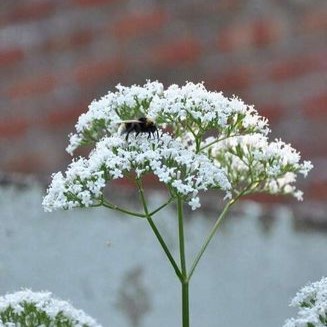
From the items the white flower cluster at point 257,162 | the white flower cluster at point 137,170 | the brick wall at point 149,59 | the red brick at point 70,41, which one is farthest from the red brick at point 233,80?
the white flower cluster at point 137,170

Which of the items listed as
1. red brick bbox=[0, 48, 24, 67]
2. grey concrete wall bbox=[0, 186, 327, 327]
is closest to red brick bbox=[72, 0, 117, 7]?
red brick bbox=[0, 48, 24, 67]

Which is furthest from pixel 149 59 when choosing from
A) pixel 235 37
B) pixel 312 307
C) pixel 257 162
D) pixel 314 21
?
pixel 312 307

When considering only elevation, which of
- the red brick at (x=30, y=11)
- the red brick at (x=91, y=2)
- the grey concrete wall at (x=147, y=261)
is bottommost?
the grey concrete wall at (x=147, y=261)

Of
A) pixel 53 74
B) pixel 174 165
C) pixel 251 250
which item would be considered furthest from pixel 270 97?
pixel 174 165

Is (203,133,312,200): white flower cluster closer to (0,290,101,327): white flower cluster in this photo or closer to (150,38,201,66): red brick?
(0,290,101,327): white flower cluster

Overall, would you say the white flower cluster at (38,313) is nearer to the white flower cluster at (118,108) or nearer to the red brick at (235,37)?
the white flower cluster at (118,108)

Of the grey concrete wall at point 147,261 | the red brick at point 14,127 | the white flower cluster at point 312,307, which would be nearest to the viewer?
the white flower cluster at point 312,307

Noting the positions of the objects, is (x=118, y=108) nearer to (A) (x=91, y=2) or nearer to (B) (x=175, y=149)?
(B) (x=175, y=149)
